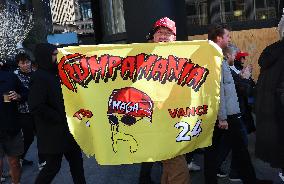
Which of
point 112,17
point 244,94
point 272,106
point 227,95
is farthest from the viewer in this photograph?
point 112,17

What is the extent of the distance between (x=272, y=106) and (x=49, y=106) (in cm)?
220

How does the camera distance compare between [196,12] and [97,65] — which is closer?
[97,65]

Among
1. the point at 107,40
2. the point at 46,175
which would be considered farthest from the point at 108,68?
the point at 107,40

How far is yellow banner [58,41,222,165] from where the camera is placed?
384 centimetres

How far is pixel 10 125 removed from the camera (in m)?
4.98

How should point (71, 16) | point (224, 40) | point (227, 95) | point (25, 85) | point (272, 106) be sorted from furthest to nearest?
point (71, 16) → point (25, 85) → point (224, 40) → point (227, 95) → point (272, 106)

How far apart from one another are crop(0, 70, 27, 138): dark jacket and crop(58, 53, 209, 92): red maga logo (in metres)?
1.51

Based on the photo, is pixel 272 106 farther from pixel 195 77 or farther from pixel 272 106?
pixel 195 77

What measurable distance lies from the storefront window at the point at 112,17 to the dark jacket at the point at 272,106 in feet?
18.6

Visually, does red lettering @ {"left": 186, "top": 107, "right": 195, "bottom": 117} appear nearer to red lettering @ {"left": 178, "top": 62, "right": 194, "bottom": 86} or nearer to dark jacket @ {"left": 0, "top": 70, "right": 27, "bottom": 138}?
red lettering @ {"left": 178, "top": 62, "right": 194, "bottom": 86}

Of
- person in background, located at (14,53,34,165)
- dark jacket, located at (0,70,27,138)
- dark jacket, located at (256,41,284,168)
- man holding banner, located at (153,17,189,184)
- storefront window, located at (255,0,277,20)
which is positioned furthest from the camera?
storefront window, located at (255,0,277,20)

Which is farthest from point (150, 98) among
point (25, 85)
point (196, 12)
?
point (196, 12)

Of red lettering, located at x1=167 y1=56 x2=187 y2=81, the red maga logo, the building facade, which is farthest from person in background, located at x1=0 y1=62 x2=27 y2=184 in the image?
the building facade

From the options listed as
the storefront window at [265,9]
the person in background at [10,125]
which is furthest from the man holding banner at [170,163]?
the storefront window at [265,9]
